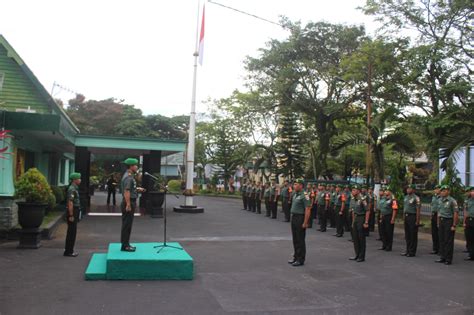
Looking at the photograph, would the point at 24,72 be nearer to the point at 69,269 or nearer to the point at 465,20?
the point at 69,269

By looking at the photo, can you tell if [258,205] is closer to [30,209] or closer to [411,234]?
[411,234]

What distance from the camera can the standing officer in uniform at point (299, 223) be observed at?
9.52 meters

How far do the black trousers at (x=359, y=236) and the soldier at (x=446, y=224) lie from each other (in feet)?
6.06

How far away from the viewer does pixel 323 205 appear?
1706cm

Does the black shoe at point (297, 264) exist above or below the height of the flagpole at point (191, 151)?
below

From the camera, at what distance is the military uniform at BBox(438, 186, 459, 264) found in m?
10.3

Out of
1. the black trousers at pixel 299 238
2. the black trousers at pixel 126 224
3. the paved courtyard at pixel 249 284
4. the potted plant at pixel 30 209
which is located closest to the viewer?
the paved courtyard at pixel 249 284

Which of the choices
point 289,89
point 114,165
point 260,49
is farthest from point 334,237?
point 114,165

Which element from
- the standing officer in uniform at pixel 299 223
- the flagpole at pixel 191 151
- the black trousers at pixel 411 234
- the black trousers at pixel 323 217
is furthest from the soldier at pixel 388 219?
the flagpole at pixel 191 151

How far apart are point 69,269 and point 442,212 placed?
8.28 m

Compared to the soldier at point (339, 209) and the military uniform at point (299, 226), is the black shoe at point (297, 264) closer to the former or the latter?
the military uniform at point (299, 226)

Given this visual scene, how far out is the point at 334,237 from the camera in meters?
14.7

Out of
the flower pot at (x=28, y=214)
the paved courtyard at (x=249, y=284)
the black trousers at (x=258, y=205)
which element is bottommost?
the paved courtyard at (x=249, y=284)

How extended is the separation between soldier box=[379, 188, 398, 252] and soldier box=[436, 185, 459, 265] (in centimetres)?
134
